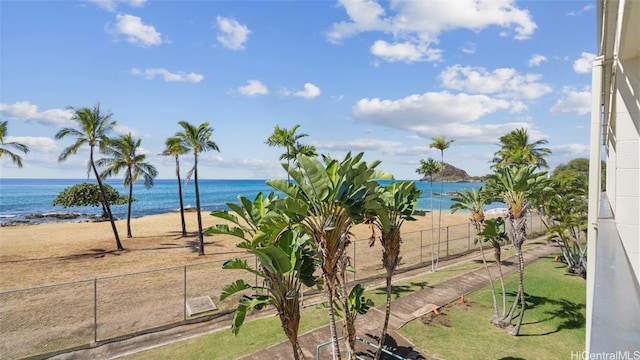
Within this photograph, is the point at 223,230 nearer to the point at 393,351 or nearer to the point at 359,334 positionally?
the point at 393,351

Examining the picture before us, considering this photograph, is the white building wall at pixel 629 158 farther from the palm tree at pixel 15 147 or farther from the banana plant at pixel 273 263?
the palm tree at pixel 15 147

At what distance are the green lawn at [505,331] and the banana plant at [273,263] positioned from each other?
709cm

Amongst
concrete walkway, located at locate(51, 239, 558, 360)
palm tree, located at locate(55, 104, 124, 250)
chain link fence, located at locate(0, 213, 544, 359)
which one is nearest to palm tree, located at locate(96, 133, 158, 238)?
palm tree, located at locate(55, 104, 124, 250)

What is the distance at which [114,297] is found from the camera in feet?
51.3

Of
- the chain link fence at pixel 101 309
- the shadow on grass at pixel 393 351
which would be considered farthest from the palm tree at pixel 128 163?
the shadow on grass at pixel 393 351

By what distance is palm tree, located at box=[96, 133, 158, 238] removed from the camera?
28781 millimetres

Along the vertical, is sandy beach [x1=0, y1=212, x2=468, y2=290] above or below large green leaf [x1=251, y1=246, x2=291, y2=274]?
below

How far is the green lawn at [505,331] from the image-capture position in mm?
11508

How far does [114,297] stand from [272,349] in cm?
963

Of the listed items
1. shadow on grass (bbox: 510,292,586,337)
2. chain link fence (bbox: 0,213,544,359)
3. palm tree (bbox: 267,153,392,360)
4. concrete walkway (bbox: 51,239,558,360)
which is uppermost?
palm tree (bbox: 267,153,392,360)

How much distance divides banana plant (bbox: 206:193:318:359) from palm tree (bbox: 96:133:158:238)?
85.5 ft

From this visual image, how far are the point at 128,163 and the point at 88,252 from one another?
9.38 metres

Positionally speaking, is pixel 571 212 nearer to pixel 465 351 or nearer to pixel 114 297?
pixel 465 351

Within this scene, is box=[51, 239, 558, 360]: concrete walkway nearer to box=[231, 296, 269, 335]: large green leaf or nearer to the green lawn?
the green lawn
